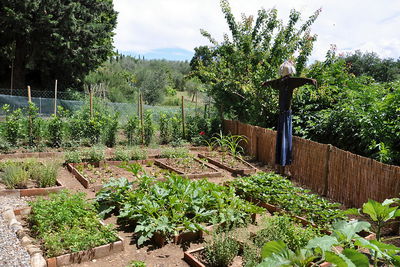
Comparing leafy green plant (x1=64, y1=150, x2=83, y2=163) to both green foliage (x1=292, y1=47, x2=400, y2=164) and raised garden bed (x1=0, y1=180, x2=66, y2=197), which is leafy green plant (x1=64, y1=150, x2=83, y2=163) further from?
green foliage (x1=292, y1=47, x2=400, y2=164)

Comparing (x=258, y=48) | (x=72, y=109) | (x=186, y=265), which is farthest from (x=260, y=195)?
(x=72, y=109)

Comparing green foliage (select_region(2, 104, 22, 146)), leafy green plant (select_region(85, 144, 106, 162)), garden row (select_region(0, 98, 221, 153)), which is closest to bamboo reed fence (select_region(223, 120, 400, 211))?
garden row (select_region(0, 98, 221, 153))

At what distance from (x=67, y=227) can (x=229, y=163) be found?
15.8ft

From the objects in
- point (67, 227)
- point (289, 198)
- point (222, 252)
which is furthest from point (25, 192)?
point (289, 198)

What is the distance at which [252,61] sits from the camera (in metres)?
9.71

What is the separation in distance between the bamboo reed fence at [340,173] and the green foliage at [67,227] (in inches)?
142

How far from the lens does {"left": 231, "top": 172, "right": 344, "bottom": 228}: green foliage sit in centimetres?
394

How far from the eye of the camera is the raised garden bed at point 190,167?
6.45m

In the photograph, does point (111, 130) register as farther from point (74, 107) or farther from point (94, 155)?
point (74, 107)

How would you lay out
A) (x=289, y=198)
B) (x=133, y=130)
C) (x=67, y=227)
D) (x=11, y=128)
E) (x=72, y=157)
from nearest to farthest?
(x=67, y=227) < (x=289, y=198) < (x=72, y=157) < (x=11, y=128) < (x=133, y=130)

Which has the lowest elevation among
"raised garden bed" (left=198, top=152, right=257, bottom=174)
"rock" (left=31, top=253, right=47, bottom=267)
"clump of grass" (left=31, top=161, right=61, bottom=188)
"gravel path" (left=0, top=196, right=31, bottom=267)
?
"rock" (left=31, top=253, right=47, bottom=267)

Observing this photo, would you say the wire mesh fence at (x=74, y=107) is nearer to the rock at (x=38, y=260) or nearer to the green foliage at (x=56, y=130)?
the green foliage at (x=56, y=130)

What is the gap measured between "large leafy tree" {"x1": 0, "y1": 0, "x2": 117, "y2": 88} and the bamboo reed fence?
38.8 feet

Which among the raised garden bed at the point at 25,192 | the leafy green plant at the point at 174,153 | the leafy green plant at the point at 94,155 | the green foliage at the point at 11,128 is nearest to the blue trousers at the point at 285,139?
the leafy green plant at the point at 174,153
